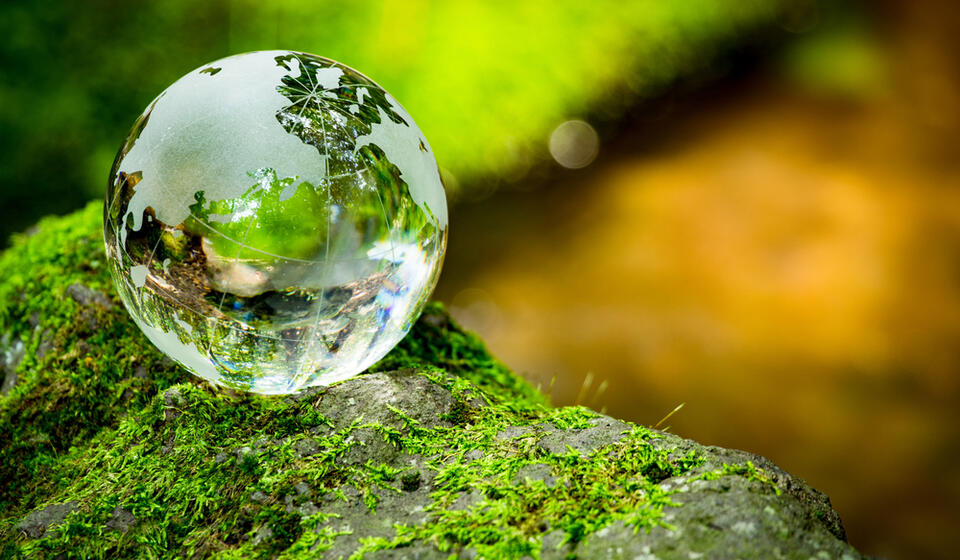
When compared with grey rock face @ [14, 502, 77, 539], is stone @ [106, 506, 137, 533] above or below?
below

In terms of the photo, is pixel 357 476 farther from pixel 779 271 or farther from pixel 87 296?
pixel 779 271

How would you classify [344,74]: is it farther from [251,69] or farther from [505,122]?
[505,122]

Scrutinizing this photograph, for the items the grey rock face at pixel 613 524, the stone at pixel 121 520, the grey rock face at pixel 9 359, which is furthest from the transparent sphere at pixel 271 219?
the grey rock face at pixel 9 359

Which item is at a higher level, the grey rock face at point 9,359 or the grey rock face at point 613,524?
the grey rock face at point 9,359

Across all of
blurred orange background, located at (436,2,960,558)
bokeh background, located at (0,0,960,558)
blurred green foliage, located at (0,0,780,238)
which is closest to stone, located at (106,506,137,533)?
blurred orange background, located at (436,2,960,558)

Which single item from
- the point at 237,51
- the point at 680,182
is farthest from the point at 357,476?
the point at 680,182

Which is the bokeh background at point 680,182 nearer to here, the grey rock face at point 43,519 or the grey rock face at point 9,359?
the grey rock face at point 9,359

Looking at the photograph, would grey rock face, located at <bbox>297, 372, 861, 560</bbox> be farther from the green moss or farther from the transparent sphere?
the transparent sphere
